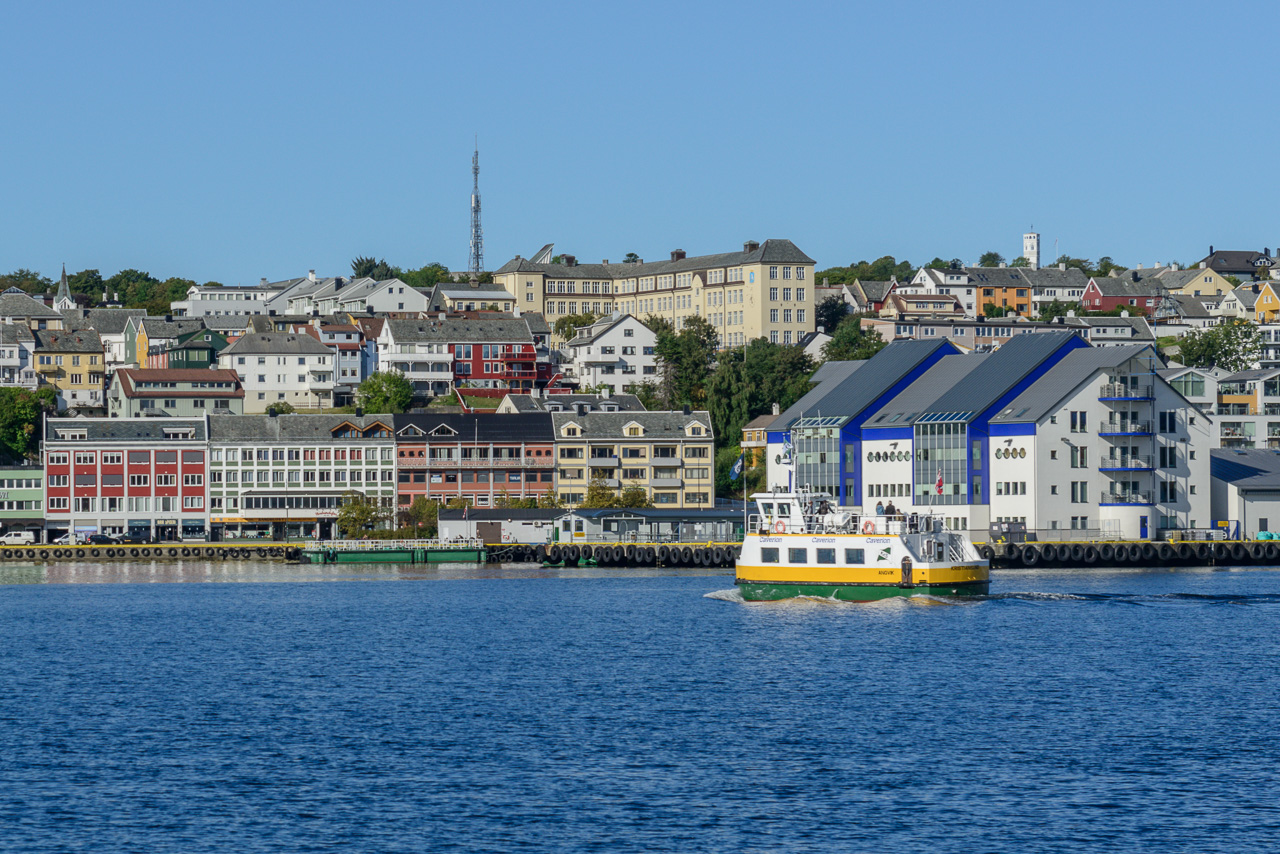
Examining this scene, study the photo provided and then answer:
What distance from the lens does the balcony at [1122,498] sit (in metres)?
104

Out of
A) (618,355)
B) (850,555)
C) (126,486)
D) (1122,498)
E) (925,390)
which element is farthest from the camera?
(618,355)

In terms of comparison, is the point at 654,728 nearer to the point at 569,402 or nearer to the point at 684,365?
the point at 569,402

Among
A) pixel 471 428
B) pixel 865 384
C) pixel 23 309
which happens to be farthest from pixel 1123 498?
pixel 23 309

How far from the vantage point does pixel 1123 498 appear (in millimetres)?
104312

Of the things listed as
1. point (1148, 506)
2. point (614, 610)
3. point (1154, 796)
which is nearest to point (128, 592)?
point (614, 610)

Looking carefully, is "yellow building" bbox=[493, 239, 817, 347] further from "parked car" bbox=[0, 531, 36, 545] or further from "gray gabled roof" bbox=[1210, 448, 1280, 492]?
"parked car" bbox=[0, 531, 36, 545]

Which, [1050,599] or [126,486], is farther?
[126,486]

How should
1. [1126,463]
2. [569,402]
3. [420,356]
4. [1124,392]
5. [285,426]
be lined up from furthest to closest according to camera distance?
1. [420,356]
2. [569,402]
3. [285,426]
4. [1124,392]
5. [1126,463]

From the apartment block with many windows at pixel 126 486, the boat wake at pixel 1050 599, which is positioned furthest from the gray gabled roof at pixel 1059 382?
the apartment block with many windows at pixel 126 486

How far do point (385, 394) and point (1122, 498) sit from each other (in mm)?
67494

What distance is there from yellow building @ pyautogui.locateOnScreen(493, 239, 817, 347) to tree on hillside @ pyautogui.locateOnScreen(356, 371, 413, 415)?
39.1 meters

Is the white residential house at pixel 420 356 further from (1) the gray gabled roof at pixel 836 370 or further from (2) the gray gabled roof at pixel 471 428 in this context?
(1) the gray gabled roof at pixel 836 370

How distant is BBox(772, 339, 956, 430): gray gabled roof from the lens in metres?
116

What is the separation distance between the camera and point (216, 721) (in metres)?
45.4
